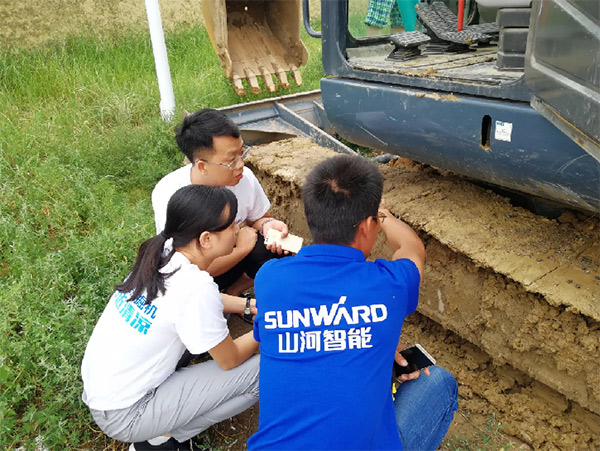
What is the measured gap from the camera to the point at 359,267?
1.58 m

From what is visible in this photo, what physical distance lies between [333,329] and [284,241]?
4.42 feet

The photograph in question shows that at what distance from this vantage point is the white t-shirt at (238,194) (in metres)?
2.74

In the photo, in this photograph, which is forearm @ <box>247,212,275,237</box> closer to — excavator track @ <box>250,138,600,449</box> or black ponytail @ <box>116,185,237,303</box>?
excavator track @ <box>250,138,600,449</box>

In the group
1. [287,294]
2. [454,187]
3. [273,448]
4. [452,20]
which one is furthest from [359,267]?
[452,20]

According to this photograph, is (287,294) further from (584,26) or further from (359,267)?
(584,26)

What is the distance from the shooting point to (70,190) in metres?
4.09

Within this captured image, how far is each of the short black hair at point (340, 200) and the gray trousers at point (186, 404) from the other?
0.89m

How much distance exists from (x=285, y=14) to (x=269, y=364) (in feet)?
15.8

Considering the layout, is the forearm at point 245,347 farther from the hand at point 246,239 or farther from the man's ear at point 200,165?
the man's ear at point 200,165

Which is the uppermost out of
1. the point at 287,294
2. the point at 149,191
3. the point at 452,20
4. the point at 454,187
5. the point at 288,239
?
the point at 452,20

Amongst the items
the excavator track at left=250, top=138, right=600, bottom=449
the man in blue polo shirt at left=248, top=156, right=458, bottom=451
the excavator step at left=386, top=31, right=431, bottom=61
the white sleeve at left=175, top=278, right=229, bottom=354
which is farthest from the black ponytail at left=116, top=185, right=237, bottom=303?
the excavator step at left=386, top=31, right=431, bottom=61

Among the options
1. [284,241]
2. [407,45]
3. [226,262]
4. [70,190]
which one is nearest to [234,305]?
[226,262]

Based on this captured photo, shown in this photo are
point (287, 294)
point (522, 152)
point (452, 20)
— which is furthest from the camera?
point (452, 20)

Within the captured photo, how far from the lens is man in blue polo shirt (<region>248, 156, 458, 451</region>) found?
1.49 m
